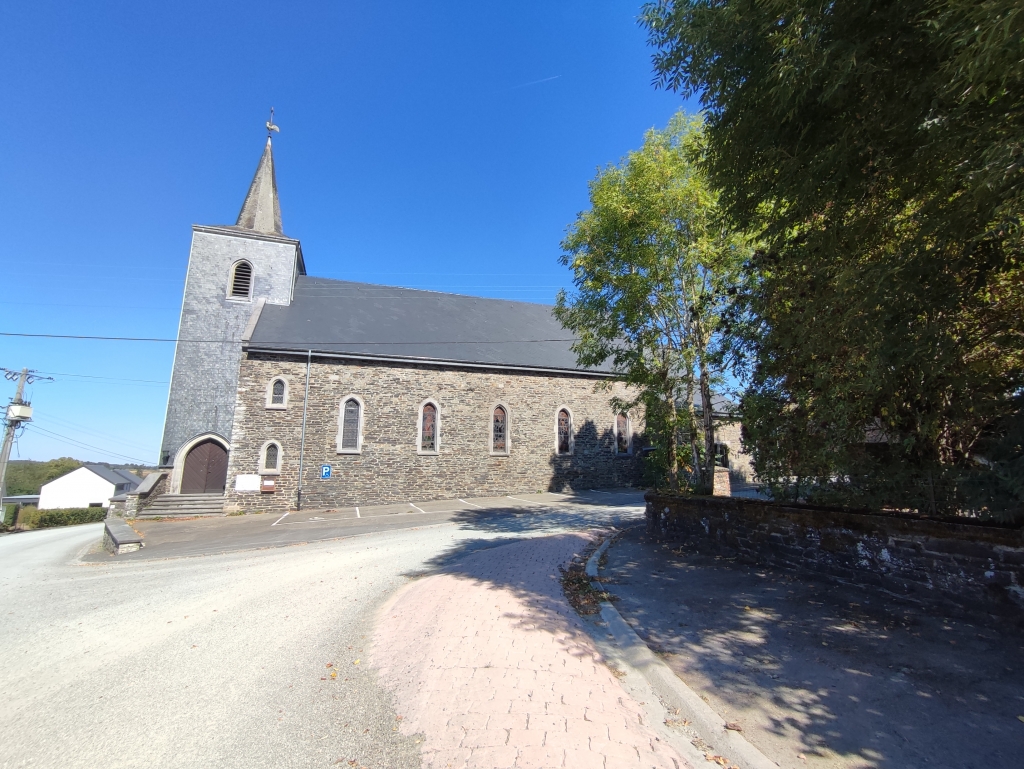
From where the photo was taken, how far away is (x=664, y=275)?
1004cm

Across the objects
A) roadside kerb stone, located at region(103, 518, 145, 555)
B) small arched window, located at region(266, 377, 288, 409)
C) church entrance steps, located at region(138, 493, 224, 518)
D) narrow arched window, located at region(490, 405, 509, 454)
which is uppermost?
small arched window, located at region(266, 377, 288, 409)

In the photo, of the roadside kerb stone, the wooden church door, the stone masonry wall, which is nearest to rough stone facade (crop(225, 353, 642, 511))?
the wooden church door

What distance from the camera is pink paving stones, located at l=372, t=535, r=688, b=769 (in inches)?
110

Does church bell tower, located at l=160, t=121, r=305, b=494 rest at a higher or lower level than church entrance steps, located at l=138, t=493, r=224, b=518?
higher

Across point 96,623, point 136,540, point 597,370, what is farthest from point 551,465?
point 96,623

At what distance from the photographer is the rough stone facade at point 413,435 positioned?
18.7 metres

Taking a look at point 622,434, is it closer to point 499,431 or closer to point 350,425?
point 499,431

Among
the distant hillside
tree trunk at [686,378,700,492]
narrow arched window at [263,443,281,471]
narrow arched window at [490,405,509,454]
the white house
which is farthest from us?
the distant hillside

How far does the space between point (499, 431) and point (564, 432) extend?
3.23 meters

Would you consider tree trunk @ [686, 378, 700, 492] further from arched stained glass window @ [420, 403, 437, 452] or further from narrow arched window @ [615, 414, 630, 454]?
narrow arched window @ [615, 414, 630, 454]

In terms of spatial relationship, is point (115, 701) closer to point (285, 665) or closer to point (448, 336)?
point (285, 665)

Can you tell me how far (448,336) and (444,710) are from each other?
20.5m

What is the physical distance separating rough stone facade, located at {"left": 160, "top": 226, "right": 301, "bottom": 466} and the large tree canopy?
2130 centimetres

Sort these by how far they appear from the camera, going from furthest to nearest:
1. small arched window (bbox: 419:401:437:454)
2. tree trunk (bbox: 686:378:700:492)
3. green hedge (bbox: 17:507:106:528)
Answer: green hedge (bbox: 17:507:106:528) → small arched window (bbox: 419:401:437:454) → tree trunk (bbox: 686:378:700:492)
